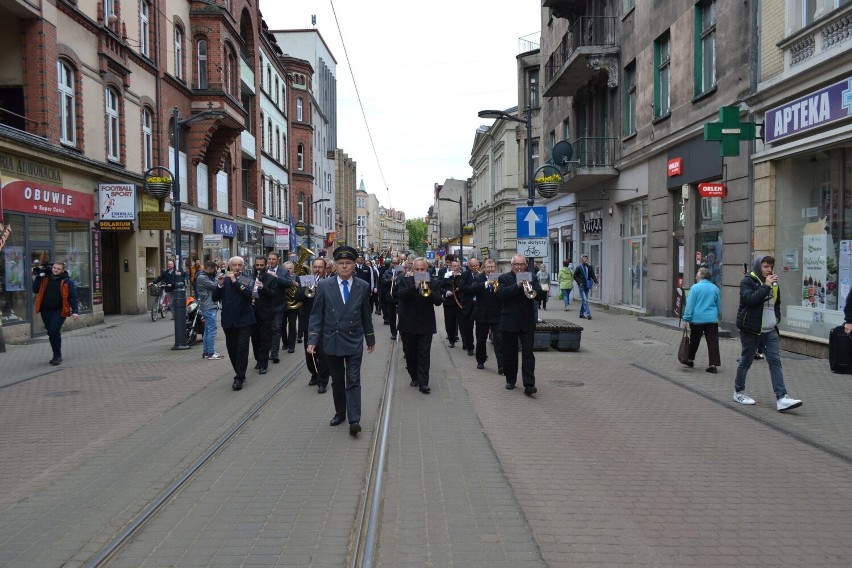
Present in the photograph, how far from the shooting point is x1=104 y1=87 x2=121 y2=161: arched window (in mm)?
20422

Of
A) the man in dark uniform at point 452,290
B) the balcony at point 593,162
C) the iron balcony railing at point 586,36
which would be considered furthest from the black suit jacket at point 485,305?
the iron balcony railing at point 586,36

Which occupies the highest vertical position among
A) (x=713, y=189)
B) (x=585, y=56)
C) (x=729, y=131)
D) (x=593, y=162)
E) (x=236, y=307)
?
(x=585, y=56)

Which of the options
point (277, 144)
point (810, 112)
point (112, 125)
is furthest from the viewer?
point (277, 144)

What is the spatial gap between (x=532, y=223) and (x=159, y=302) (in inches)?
474

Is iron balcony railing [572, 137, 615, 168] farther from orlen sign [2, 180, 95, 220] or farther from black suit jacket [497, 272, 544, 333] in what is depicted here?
black suit jacket [497, 272, 544, 333]

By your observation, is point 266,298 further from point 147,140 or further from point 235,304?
point 147,140

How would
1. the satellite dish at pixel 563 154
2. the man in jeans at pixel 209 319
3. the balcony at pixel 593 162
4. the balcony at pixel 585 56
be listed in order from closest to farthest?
Answer: the man in jeans at pixel 209 319 < the balcony at pixel 585 56 < the balcony at pixel 593 162 < the satellite dish at pixel 563 154

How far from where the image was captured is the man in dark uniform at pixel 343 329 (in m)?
7.18

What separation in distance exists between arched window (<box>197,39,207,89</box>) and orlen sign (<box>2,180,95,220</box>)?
34.7 ft

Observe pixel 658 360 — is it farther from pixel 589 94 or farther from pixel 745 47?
pixel 589 94

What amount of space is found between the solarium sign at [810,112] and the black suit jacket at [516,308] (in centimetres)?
602

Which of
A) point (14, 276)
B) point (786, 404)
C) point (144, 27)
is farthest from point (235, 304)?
point (144, 27)

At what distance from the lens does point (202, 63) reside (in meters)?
28.4

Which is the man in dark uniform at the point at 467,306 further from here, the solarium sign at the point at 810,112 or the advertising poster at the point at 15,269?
the advertising poster at the point at 15,269
